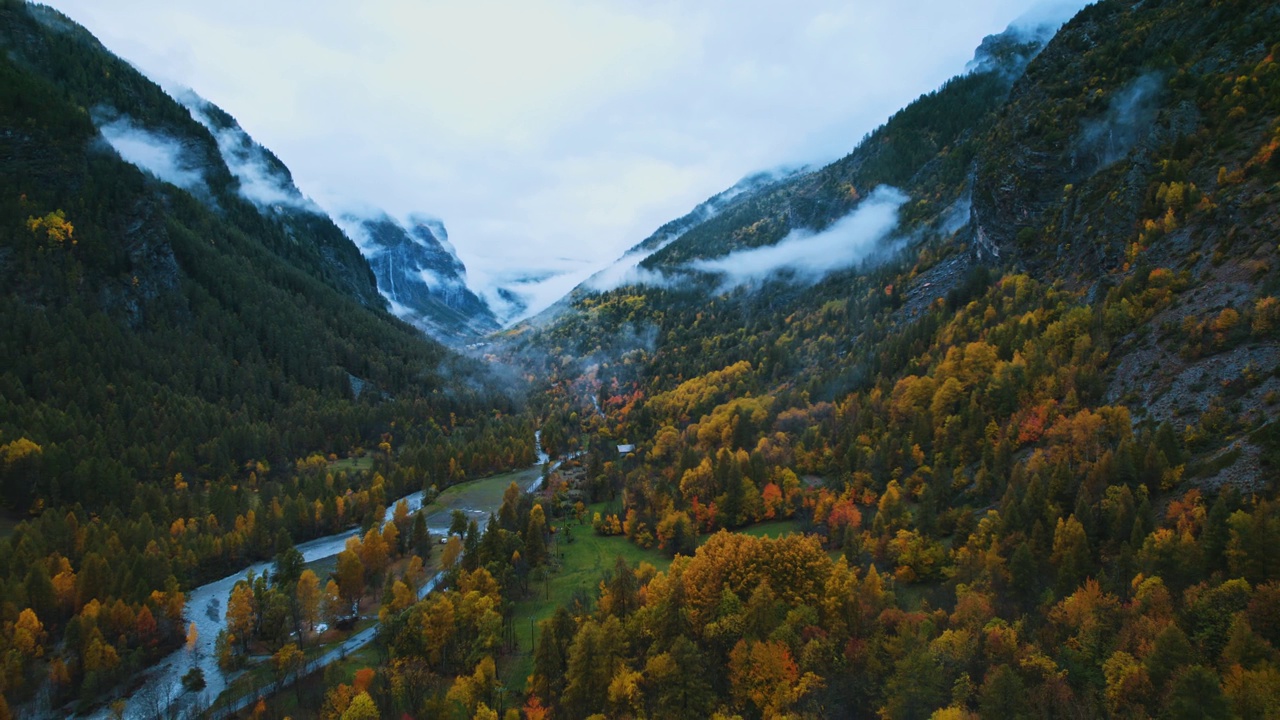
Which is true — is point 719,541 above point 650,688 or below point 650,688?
above

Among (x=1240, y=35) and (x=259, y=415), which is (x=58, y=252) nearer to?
(x=259, y=415)

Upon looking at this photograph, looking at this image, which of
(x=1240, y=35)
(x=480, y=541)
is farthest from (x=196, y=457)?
(x=1240, y=35)

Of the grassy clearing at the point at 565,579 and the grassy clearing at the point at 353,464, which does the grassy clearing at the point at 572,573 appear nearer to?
the grassy clearing at the point at 565,579

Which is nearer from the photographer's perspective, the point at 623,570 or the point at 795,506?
the point at 623,570

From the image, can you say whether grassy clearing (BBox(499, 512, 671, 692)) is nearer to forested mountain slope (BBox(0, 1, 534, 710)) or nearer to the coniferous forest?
the coniferous forest

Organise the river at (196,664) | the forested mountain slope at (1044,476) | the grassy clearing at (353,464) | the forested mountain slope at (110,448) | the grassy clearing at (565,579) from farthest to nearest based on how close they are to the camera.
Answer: the grassy clearing at (353,464), the grassy clearing at (565,579), the forested mountain slope at (110,448), the river at (196,664), the forested mountain slope at (1044,476)

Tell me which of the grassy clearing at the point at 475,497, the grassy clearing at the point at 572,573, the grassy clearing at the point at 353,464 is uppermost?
the grassy clearing at the point at 353,464

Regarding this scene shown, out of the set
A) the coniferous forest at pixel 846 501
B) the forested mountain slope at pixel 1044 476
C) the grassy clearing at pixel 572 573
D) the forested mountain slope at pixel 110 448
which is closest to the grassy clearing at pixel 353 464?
the forested mountain slope at pixel 110 448

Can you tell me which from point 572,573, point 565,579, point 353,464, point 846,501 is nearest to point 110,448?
point 353,464
